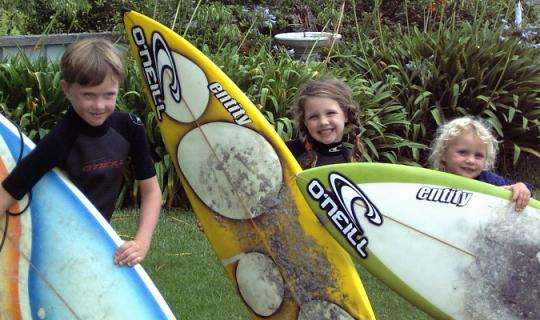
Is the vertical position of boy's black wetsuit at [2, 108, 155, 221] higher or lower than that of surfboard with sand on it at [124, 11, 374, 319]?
higher

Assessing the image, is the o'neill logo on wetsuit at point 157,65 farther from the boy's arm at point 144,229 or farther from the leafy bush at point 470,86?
the leafy bush at point 470,86

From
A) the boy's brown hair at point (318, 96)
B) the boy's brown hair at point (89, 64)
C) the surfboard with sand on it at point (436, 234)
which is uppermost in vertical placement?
the boy's brown hair at point (89, 64)

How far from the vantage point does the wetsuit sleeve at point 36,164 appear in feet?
9.31

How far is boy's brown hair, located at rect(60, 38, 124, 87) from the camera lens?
2.81 meters

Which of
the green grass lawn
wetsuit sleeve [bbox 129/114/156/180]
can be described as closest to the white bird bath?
the green grass lawn

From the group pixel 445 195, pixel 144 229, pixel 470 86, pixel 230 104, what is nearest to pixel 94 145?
pixel 144 229

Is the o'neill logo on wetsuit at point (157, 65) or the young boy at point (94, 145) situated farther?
the o'neill logo on wetsuit at point (157, 65)

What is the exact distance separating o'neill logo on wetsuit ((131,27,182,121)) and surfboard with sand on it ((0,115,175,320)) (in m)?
0.76

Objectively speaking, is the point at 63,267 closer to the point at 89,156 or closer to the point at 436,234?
the point at 89,156

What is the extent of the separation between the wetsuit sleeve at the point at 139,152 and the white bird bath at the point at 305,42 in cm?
437

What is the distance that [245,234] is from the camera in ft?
11.5

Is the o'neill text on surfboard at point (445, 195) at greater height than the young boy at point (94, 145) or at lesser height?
lesser

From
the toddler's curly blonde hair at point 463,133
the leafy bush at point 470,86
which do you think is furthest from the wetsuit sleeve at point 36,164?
the leafy bush at point 470,86

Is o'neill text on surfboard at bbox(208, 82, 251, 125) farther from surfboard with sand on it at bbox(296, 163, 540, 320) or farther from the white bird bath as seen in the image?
the white bird bath
